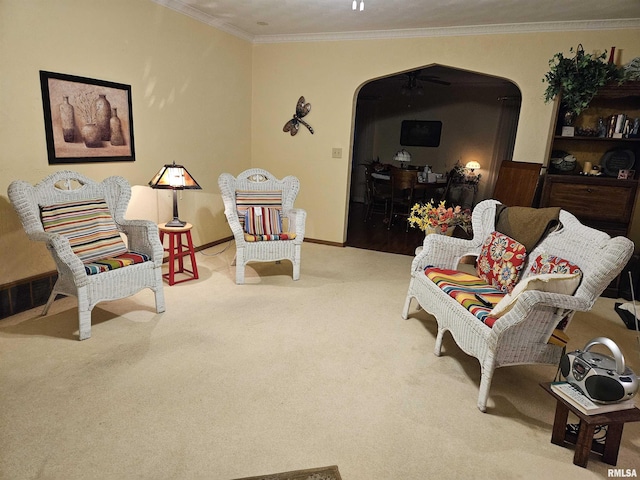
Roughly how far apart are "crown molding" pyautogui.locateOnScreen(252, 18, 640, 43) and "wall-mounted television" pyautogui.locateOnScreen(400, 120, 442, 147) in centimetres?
377

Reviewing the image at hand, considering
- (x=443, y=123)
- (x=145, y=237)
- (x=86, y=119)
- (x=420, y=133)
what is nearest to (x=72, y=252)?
(x=145, y=237)

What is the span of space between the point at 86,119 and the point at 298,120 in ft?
8.51

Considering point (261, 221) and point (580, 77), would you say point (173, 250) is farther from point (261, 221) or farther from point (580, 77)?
point (580, 77)

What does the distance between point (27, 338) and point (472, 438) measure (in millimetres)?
2713

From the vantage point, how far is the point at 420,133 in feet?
27.0

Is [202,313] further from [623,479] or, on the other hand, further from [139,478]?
[623,479]

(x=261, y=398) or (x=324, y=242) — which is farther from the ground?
(x=324, y=242)

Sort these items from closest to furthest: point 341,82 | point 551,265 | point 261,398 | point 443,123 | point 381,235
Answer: point 261,398 → point 551,265 → point 341,82 → point 381,235 → point 443,123

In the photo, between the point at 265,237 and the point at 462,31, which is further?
the point at 462,31

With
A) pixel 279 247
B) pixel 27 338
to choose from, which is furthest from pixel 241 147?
pixel 27 338

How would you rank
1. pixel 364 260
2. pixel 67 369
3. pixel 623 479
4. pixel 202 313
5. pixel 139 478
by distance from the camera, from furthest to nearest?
pixel 364 260 → pixel 202 313 → pixel 67 369 → pixel 623 479 → pixel 139 478

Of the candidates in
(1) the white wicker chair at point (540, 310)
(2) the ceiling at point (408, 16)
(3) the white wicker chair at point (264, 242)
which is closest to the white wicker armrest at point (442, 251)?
(1) the white wicker chair at point (540, 310)

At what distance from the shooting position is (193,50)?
4320 mm

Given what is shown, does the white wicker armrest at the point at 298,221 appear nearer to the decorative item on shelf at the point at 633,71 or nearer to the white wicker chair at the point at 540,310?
the white wicker chair at the point at 540,310
